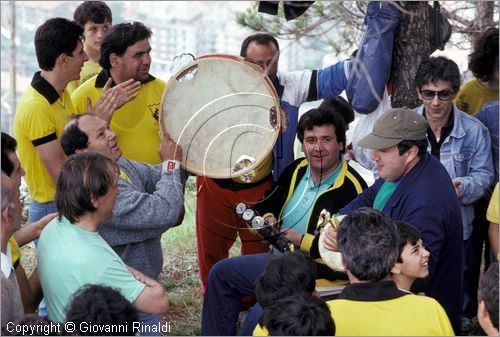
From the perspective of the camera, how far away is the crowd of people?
9.16 ft

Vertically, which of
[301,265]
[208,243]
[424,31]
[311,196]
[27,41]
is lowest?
[27,41]

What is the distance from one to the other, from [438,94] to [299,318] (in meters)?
2.33

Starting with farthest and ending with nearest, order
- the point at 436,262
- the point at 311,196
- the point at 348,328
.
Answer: the point at 311,196, the point at 436,262, the point at 348,328

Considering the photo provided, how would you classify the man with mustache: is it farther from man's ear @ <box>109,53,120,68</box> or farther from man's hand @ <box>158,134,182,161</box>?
man's hand @ <box>158,134,182,161</box>

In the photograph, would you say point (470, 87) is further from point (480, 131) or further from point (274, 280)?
point (274, 280)

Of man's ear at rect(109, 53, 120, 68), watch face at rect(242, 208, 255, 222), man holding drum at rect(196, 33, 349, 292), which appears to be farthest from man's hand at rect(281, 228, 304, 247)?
man's ear at rect(109, 53, 120, 68)

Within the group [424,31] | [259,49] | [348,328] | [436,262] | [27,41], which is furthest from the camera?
[27,41]

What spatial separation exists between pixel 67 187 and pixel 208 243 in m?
1.96

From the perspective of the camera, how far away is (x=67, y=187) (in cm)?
324

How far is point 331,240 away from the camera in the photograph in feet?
11.9

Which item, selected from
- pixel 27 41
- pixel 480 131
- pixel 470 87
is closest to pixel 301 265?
pixel 480 131

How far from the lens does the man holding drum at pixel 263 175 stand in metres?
4.80

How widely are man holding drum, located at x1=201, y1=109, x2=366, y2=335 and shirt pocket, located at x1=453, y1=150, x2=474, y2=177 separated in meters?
0.61

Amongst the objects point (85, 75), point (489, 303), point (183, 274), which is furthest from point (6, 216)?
point (183, 274)
